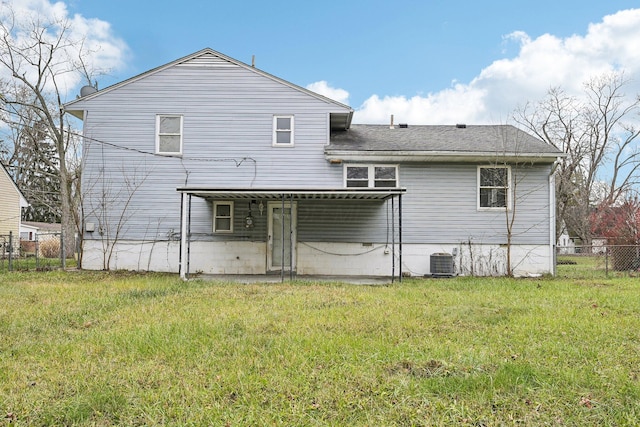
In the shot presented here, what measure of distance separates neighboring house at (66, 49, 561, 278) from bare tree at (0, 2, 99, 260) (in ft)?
23.4

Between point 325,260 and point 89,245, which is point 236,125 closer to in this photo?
point 325,260

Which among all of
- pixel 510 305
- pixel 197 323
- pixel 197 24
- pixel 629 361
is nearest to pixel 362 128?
pixel 197 24

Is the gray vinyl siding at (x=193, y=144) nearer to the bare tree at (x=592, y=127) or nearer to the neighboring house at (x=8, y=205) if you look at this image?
the neighboring house at (x=8, y=205)

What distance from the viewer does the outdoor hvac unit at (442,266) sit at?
40.2 feet

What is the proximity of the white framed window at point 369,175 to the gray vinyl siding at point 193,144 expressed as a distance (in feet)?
0.99

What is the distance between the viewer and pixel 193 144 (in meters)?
13.2

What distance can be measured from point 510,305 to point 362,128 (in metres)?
9.56

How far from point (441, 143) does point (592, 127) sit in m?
24.1

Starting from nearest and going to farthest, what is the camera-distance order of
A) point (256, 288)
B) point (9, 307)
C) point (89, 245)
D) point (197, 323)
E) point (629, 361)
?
point (629, 361)
point (197, 323)
point (9, 307)
point (256, 288)
point (89, 245)

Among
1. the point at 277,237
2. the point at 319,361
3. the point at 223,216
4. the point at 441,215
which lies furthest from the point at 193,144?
the point at 319,361

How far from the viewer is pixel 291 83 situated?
1331 cm

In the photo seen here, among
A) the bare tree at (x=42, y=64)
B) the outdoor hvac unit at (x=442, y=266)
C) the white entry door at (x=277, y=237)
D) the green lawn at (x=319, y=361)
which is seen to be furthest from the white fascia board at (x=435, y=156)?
the bare tree at (x=42, y=64)

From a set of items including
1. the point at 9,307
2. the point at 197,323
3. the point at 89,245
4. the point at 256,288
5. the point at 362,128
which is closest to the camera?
the point at 197,323

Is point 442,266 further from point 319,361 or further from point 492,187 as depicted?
point 319,361
